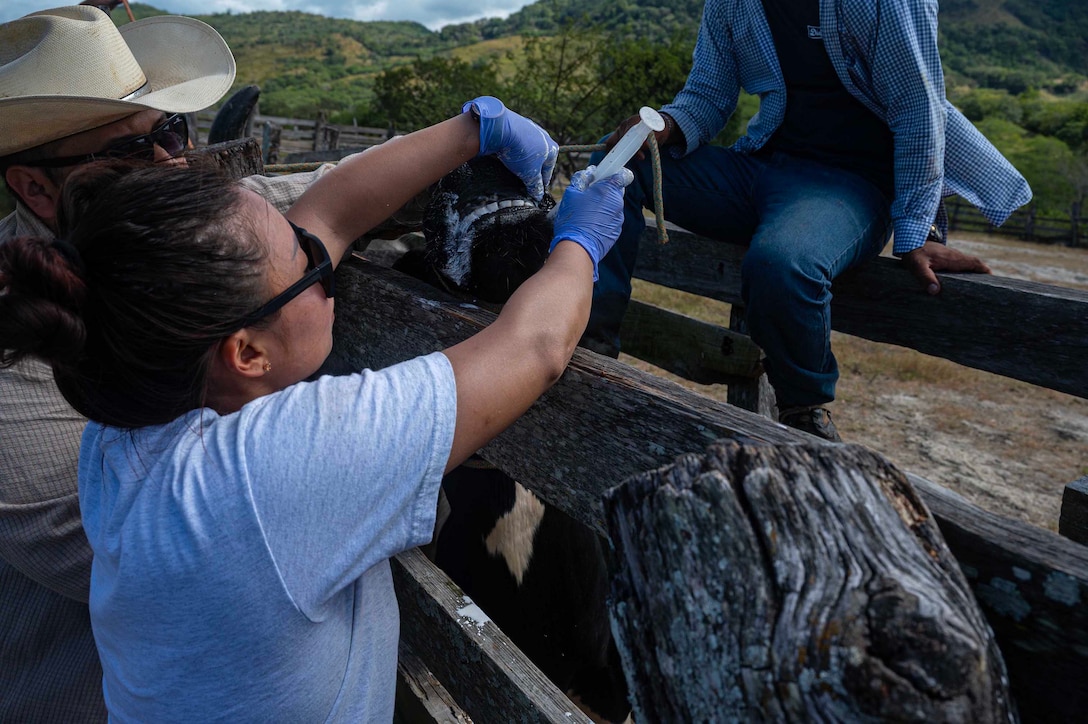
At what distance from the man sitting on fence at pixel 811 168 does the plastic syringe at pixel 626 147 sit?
0.43 metres

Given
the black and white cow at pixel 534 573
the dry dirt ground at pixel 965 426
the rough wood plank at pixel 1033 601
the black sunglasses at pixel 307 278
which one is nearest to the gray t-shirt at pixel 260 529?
the black sunglasses at pixel 307 278

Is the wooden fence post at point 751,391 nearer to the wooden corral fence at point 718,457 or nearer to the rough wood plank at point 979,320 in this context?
the wooden corral fence at point 718,457

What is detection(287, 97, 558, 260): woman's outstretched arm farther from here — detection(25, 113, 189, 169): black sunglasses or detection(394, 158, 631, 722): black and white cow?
detection(25, 113, 189, 169): black sunglasses

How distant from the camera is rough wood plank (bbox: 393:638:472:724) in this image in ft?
5.26

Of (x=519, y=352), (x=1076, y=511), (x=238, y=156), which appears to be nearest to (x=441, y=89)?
(x=238, y=156)

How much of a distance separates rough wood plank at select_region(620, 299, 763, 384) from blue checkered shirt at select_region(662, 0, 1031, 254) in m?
0.90

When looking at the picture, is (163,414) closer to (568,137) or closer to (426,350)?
(426,350)

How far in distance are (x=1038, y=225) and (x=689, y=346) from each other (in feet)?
94.1

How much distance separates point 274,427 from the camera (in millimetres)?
914

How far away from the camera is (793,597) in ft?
1.99

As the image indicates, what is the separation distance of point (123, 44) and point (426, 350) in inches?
50.6

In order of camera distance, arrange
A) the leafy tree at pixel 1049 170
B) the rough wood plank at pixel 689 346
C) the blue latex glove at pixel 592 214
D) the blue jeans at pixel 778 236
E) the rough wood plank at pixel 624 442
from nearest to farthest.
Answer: the rough wood plank at pixel 624 442, the blue latex glove at pixel 592 214, the blue jeans at pixel 778 236, the rough wood plank at pixel 689 346, the leafy tree at pixel 1049 170

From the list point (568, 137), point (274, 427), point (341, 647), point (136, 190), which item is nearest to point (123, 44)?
point (136, 190)

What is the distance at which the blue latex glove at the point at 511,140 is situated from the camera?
4.94 ft
